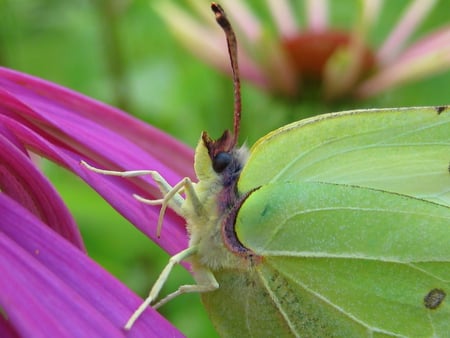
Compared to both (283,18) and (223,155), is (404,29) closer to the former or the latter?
(283,18)

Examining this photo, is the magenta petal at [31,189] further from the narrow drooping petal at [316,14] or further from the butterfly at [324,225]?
the narrow drooping petal at [316,14]

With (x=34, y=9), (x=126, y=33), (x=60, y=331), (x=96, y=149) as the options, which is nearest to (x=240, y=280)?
(x=96, y=149)

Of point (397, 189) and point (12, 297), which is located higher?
point (397, 189)

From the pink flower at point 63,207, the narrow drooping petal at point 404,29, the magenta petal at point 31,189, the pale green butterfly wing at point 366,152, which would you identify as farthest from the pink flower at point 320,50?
the magenta petal at point 31,189

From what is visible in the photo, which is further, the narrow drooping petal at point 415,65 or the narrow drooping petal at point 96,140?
the narrow drooping petal at point 415,65

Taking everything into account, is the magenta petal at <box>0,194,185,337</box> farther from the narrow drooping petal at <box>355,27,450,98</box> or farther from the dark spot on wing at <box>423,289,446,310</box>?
the narrow drooping petal at <box>355,27,450,98</box>

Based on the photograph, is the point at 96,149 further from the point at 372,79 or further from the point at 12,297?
the point at 372,79

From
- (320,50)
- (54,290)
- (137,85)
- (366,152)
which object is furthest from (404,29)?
(54,290)
